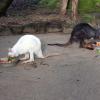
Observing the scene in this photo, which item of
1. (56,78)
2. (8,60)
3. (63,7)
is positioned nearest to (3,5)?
(63,7)

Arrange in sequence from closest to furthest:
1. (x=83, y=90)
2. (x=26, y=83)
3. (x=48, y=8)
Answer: (x=83, y=90) → (x=26, y=83) → (x=48, y=8)

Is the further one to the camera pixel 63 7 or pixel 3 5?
pixel 63 7

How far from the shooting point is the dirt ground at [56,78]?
18.3 ft

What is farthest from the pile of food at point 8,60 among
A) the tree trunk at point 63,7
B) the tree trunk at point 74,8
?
the tree trunk at point 63,7

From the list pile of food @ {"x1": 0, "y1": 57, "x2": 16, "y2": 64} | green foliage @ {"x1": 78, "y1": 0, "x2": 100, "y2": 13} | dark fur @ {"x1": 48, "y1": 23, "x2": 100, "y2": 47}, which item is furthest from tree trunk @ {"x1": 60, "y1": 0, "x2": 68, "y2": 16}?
pile of food @ {"x1": 0, "y1": 57, "x2": 16, "y2": 64}

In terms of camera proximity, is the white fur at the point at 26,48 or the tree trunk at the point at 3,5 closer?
the white fur at the point at 26,48

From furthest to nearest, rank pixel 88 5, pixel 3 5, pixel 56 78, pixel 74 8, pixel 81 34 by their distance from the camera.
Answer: pixel 88 5
pixel 3 5
pixel 74 8
pixel 81 34
pixel 56 78

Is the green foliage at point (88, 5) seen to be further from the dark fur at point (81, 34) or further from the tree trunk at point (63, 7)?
the dark fur at point (81, 34)

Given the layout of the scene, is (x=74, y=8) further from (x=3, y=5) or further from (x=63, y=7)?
(x=3, y=5)

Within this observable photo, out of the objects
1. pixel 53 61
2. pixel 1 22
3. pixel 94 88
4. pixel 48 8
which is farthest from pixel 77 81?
pixel 48 8

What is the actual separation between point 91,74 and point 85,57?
1.37m

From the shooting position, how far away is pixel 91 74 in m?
6.68

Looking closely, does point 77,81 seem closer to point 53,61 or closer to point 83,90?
point 83,90

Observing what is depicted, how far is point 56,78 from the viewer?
6453 millimetres
